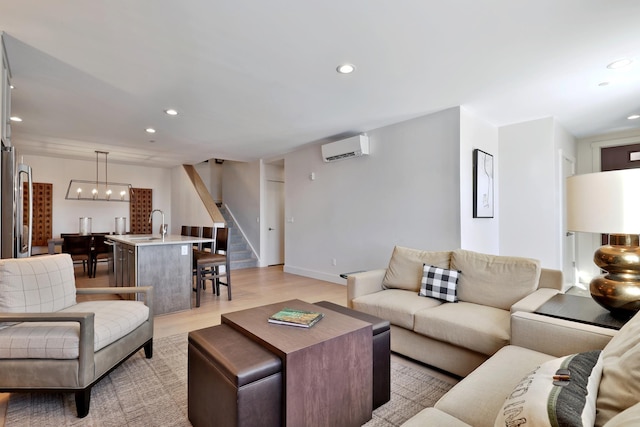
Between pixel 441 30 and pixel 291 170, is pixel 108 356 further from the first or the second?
pixel 291 170

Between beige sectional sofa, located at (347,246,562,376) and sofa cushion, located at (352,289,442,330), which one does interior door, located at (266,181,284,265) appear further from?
sofa cushion, located at (352,289,442,330)

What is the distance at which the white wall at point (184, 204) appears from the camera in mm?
7152

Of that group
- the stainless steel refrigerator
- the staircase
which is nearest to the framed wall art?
the stainless steel refrigerator

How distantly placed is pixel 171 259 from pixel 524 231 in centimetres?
467

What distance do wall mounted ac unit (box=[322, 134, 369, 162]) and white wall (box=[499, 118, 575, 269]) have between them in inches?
78.1

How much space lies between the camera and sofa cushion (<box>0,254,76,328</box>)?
196 centimetres

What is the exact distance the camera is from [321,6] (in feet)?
6.50

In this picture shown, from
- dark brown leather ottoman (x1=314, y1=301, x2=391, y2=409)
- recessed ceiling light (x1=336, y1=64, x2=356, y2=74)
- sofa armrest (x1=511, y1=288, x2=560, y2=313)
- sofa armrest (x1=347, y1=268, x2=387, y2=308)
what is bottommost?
dark brown leather ottoman (x1=314, y1=301, x2=391, y2=409)

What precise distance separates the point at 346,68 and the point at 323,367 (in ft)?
7.94

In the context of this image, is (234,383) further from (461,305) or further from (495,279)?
(495,279)

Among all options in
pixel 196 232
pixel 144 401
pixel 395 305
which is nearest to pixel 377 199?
pixel 395 305

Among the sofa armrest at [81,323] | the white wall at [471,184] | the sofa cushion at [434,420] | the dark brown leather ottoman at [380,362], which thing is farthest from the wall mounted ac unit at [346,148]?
the sofa cushion at [434,420]

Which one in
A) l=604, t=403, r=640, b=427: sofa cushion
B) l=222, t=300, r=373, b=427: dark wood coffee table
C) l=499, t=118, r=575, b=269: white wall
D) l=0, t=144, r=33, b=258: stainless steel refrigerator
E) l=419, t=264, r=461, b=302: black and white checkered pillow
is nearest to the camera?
l=604, t=403, r=640, b=427: sofa cushion

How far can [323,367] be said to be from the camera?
1521mm
